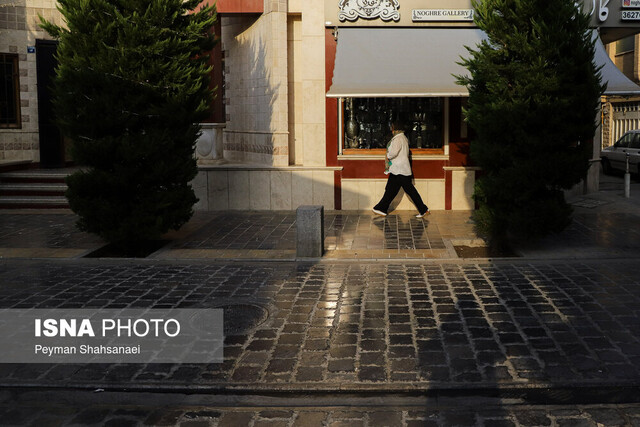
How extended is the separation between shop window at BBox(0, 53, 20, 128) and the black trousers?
9.24 m

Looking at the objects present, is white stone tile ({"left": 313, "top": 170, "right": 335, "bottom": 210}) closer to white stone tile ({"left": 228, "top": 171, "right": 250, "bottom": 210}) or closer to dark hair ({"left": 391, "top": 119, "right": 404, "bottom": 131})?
white stone tile ({"left": 228, "top": 171, "right": 250, "bottom": 210})

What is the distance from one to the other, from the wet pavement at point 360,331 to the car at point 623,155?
962 cm

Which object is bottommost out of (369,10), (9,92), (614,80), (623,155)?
(623,155)

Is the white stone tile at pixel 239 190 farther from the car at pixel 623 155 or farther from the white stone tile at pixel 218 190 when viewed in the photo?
the car at pixel 623 155

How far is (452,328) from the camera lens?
688 cm

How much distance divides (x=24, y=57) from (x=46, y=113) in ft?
4.47

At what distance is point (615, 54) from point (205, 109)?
2767 centimetres

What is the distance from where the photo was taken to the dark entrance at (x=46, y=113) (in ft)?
56.7

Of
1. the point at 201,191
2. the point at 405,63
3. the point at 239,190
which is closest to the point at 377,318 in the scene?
the point at 405,63

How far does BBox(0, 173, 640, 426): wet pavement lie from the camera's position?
17.3ft

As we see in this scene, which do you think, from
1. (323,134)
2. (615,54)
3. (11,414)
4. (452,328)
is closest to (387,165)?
(323,134)

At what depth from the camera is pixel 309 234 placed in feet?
33.9

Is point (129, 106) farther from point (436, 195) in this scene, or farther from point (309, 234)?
point (436, 195)

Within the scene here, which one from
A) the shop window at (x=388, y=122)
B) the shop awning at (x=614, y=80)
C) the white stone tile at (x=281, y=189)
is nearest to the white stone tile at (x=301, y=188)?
the white stone tile at (x=281, y=189)
